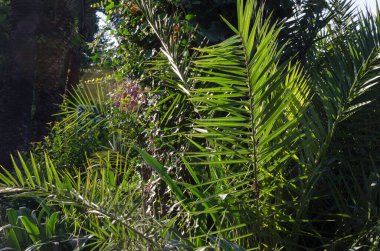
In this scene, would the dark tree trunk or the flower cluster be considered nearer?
the flower cluster

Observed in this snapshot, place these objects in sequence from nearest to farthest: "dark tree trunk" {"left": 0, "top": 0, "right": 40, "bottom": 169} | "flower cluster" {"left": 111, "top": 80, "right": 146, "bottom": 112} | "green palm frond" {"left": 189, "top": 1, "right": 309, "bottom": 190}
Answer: "green palm frond" {"left": 189, "top": 1, "right": 309, "bottom": 190} < "flower cluster" {"left": 111, "top": 80, "right": 146, "bottom": 112} < "dark tree trunk" {"left": 0, "top": 0, "right": 40, "bottom": 169}

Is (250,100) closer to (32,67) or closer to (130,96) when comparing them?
(130,96)

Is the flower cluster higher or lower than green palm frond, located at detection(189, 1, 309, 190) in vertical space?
lower

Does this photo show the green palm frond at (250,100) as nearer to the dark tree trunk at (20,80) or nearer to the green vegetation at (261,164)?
the green vegetation at (261,164)

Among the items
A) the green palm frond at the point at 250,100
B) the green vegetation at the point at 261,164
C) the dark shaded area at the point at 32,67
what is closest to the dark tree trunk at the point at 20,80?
the dark shaded area at the point at 32,67

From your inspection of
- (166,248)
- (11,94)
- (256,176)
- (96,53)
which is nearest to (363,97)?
(256,176)

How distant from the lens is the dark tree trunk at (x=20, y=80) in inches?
426

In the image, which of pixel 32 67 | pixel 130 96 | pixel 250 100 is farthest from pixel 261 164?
pixel 32 67

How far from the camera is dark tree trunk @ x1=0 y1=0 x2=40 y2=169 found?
35.5 ft

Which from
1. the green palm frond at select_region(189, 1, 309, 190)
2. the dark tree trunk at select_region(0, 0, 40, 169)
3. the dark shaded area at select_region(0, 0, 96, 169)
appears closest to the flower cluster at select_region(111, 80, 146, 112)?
the green palm frond at select_region(189, 1, 309, 190)

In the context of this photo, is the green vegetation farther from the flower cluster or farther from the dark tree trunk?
the dark tree trunk

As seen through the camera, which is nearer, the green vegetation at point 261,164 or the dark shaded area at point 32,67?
the green vegetation at point 261,164

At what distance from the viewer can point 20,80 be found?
10859 millimetres

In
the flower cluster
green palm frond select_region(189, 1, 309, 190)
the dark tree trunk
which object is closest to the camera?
green palm frond select_region(189, 1, 309, 190)
